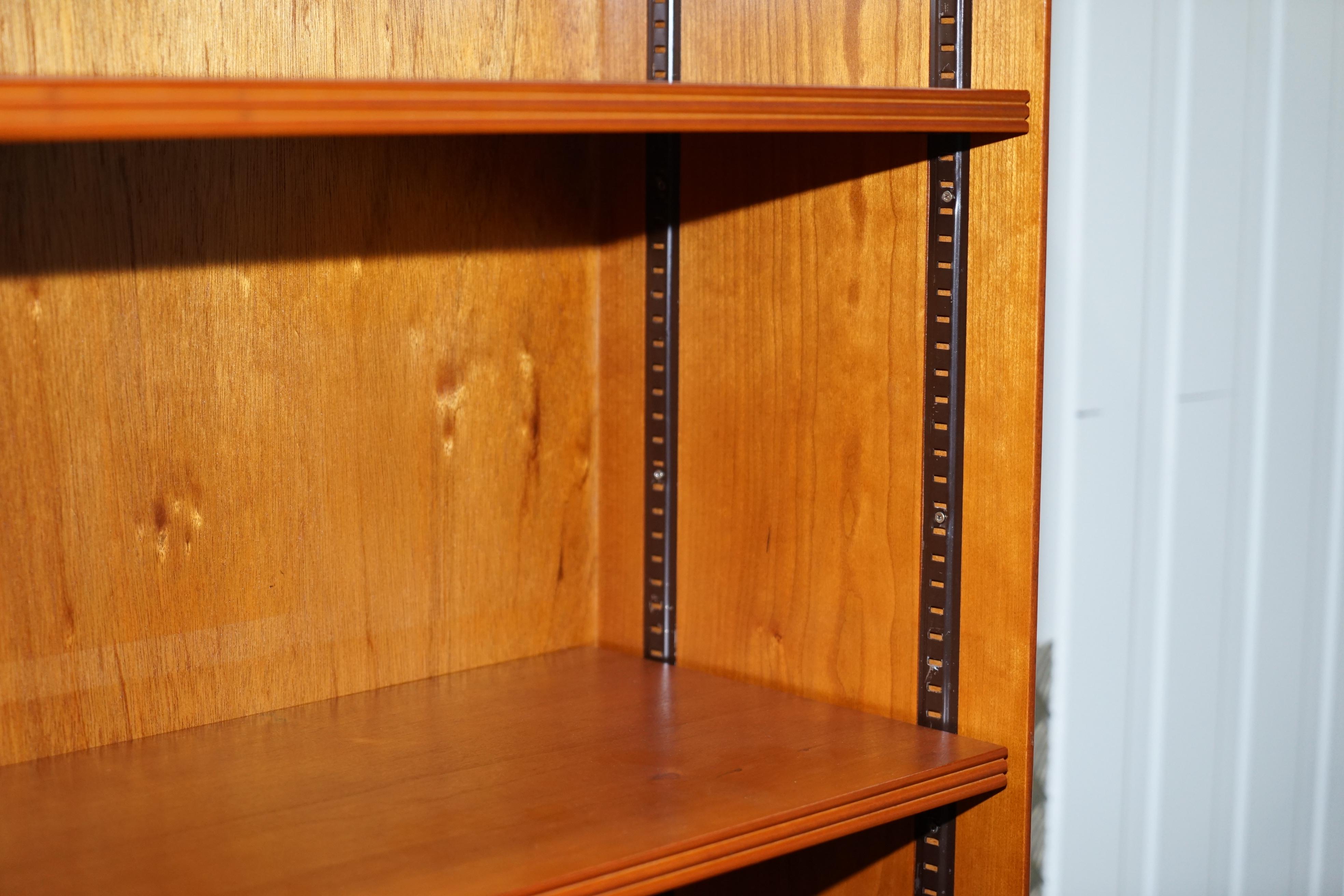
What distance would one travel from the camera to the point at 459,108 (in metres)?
0.75

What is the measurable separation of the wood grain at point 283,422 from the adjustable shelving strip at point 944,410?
38cm

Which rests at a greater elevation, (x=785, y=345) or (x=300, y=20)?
(x=300, y=20)

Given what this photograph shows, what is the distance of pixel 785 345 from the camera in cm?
116

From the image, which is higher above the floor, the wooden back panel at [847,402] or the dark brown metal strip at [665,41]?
the dark brown metal strip at [665,41]

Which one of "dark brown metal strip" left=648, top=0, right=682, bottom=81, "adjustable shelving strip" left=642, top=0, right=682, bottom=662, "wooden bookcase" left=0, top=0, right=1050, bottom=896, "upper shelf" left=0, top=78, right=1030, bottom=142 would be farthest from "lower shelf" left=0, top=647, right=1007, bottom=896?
"dark brown metal strip" left=648, top=0, right=682, bottom=81

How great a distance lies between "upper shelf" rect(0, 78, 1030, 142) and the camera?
64cm

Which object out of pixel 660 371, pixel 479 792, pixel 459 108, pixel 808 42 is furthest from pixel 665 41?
pixel 479 792

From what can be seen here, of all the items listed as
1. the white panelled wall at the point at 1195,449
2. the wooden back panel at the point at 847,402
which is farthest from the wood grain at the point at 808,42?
the white panelled wall at the point at 1195,449

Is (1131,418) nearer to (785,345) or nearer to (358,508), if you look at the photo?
(785,345)

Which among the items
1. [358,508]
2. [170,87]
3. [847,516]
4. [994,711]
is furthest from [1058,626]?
[170,87]

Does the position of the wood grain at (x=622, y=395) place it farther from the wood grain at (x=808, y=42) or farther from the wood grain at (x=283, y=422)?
Answer: the wood grain at (x=808, y=42)

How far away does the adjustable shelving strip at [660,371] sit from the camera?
1.25 m

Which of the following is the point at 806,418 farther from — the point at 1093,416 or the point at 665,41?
the point at 665,41

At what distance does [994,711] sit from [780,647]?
0.21 meters
